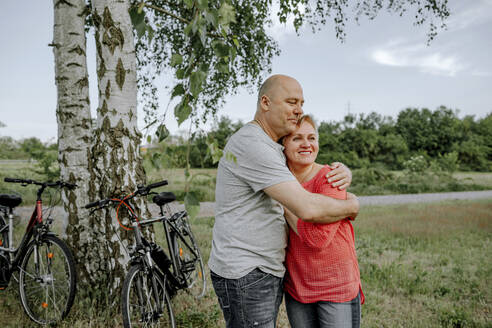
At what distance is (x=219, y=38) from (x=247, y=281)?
1.11 meters

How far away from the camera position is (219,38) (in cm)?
155

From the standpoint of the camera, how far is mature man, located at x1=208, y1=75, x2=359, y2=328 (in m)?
1.67

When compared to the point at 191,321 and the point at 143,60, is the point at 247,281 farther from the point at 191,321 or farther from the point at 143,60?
the point at 143,60

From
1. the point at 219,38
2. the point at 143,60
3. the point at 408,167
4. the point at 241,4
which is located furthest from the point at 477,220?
the point at 408,167

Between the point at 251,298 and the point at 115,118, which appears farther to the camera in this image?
the point at 115,118

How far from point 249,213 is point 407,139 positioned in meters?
40.2

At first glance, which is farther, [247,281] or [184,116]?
[247,281]

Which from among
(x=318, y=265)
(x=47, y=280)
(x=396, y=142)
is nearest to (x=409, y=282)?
(x=318, y=265)

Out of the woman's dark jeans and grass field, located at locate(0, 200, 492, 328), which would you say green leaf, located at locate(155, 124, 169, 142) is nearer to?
the woman's dark jeans

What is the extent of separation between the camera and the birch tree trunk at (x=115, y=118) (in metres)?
3.13

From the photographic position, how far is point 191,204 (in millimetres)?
1588

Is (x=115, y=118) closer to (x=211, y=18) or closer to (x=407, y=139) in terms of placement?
(x=211, y=18)

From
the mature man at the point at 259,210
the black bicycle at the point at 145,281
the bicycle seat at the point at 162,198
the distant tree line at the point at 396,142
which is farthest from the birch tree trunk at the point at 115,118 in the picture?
the distant tree line at the point at 396,142

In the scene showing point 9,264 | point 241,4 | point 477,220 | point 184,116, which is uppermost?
point 241,4
